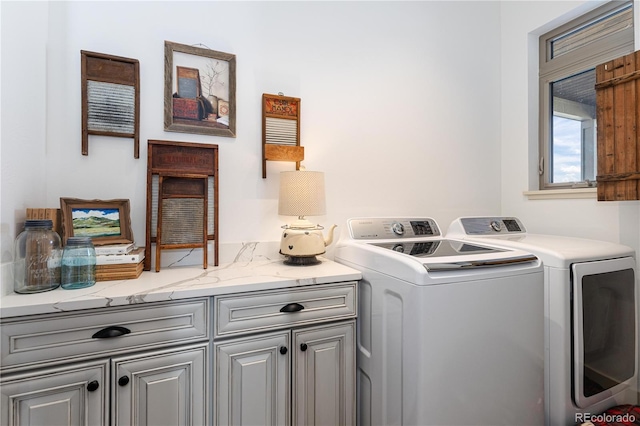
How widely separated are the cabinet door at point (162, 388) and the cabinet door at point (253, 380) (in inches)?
2.6

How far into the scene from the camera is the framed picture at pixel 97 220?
4.68 ft

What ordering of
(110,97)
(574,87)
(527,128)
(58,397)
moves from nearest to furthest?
(58,397)
(110,97)
(574,87)
(527,128)

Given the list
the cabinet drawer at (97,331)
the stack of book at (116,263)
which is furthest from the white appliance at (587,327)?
the stack of book at (116,263)

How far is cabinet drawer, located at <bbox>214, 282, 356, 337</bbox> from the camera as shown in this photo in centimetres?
128

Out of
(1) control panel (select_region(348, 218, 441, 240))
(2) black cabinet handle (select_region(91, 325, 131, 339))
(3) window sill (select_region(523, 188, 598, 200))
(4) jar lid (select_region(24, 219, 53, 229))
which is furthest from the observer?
(3) window sill (select_region(523, 188, 598, 200))

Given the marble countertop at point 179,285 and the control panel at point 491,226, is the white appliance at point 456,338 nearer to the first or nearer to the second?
the marble countertop at point 179,285

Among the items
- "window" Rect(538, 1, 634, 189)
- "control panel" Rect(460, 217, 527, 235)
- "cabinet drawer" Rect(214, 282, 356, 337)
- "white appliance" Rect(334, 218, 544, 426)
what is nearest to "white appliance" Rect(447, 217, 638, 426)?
"white appliance" Rect(334, 218, 544, 426)

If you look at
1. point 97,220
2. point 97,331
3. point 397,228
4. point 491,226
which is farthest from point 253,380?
point 491,226

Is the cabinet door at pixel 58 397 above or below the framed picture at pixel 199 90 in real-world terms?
below

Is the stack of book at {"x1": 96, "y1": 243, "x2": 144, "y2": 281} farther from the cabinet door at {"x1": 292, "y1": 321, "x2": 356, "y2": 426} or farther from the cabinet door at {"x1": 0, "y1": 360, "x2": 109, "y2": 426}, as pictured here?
the cabinet door at {"x1": 292, "y1": 321, "x2": 356, "y2": 426}

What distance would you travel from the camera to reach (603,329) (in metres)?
1.60

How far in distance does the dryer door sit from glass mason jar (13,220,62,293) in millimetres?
2215

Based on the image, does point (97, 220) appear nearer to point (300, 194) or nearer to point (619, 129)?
point (300, 194)

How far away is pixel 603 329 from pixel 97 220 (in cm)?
254
